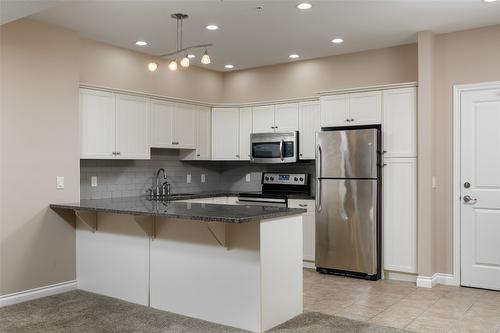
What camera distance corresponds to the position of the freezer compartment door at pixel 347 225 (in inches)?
209

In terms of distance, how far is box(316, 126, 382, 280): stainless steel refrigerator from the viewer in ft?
17.4

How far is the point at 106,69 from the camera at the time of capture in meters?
5.62

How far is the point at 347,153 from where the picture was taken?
5398 mm

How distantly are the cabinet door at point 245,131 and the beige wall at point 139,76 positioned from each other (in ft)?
2.20

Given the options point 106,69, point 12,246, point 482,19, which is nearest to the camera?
point 12,246

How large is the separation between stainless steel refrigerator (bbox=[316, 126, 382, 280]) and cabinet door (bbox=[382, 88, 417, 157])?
15 centimetres

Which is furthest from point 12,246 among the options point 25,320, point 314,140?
point 314,140

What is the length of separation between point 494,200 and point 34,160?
4.64m

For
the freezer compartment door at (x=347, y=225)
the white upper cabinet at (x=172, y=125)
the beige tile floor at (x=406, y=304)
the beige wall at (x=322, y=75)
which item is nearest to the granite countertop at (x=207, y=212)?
the beige tile floor at (x=406, y=304)

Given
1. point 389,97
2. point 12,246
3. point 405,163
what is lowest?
point 12,246

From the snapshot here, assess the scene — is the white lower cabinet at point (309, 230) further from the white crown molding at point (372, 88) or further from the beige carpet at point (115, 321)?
the beige carpet at point (115, 321)

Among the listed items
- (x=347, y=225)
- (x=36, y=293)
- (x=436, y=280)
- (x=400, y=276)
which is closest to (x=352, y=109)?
(x=347, y=225)

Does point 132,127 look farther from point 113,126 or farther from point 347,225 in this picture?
point 347,225

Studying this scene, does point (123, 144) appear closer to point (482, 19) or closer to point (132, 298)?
point (132, 298)
